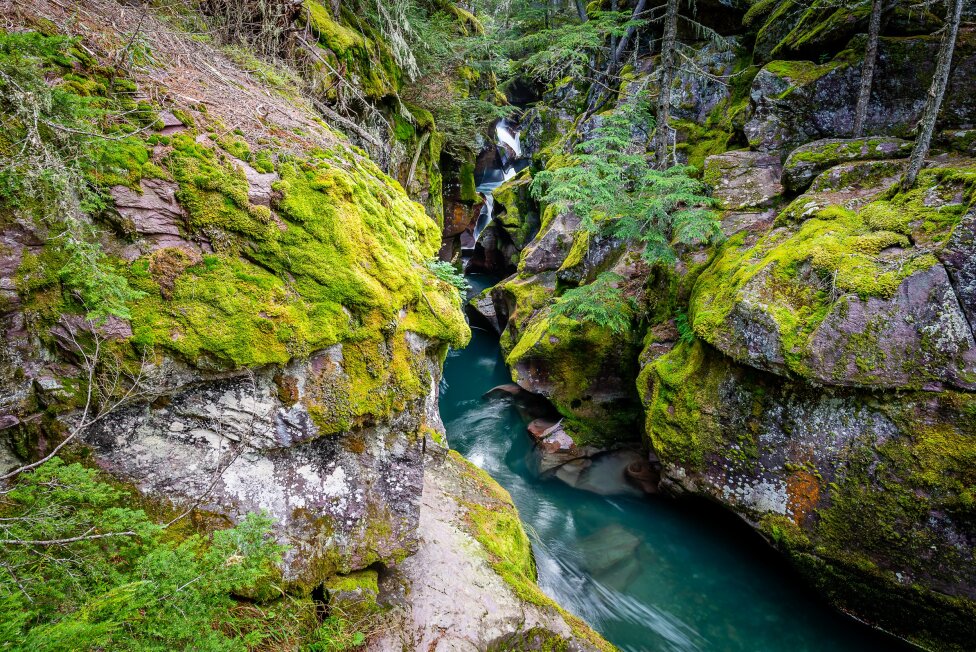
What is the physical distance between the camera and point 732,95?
12.1m

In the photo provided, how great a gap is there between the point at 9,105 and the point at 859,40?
44.6 feet

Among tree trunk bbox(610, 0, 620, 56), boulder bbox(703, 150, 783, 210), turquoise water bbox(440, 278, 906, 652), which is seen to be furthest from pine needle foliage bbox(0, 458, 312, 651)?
tree trunk bbox(610, 0, 620, 56)

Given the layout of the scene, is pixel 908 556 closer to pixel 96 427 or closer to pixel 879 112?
pixel 879 112

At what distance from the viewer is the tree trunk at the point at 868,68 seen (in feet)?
26.3

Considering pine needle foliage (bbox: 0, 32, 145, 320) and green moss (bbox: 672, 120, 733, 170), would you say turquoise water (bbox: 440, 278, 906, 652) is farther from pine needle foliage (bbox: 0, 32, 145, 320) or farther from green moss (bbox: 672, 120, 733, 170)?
green moss (bbox: 672, 120, 733, 170)

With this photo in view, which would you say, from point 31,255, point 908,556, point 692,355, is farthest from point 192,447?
point 908,556

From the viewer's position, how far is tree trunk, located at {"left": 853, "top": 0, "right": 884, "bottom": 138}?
803 cm

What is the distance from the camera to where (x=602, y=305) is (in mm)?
9797

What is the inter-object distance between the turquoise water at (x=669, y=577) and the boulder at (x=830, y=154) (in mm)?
6838

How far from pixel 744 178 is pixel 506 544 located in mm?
9316

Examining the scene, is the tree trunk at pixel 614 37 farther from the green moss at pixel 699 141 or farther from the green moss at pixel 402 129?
the green moss at pixel 402 129

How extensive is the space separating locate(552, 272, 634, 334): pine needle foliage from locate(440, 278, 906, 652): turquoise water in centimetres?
399

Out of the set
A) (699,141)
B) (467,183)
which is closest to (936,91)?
(699,141)

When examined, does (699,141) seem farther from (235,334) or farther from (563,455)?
(235,334)
